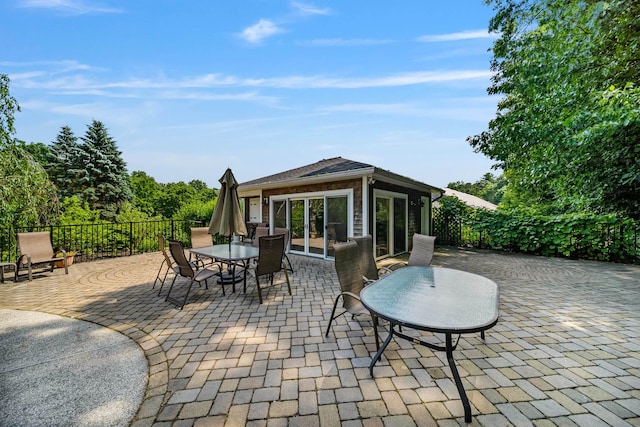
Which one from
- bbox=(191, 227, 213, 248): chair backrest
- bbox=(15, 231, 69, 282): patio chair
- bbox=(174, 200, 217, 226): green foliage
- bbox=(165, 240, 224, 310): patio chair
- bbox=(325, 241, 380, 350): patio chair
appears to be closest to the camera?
bbox=(325, 241, 380, 350): patio chair

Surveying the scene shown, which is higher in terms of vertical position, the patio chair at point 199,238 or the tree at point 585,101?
the tree at point 585,101

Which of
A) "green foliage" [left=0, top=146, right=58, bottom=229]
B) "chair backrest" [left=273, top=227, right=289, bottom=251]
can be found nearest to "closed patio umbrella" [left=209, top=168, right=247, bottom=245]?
"chair backrest" [left=273, top=227, right=289, bottom=251]

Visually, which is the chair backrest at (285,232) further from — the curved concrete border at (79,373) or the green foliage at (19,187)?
the green foliage at (19,187)

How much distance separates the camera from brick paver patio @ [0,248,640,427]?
1699 mm

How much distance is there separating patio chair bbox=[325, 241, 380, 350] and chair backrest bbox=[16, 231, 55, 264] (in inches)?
266

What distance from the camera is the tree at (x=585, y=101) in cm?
474

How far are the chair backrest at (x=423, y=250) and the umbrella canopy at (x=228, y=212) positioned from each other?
9.90 ft

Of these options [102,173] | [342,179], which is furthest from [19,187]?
[102,173]

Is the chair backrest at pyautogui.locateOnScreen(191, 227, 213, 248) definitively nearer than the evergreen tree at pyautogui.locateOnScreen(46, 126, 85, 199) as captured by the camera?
Yes

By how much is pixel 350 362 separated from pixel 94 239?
10281 mm

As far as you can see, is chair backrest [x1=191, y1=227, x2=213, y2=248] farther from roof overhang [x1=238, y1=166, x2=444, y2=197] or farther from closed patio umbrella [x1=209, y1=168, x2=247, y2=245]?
roof overhang [x1=238, y1=166, x2=444, y2=197]

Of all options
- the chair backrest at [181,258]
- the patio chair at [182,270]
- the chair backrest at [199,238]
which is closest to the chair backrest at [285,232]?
the patio chair at [182,270]

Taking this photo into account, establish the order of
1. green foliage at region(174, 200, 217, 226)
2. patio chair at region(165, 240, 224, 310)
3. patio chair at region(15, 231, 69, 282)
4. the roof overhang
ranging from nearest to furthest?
patio chair at region(165, 240, 224, 310) < patio chair at region(15, 231, 69, 282) < the roof overhang < green foliage at region(174, 200, 217, 226)

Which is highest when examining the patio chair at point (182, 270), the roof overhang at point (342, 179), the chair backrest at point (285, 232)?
the roof overhang at point (342, 179)
